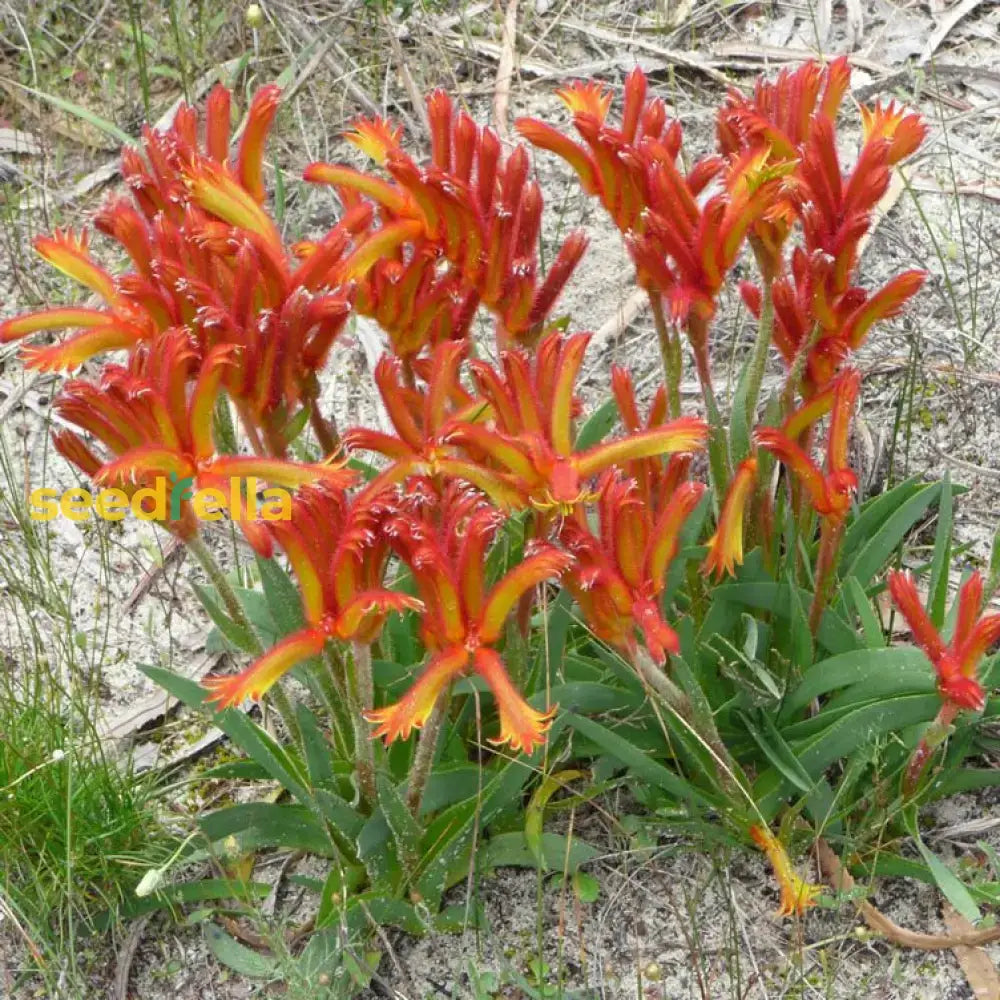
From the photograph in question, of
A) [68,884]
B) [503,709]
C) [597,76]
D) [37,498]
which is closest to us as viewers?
[503,709]

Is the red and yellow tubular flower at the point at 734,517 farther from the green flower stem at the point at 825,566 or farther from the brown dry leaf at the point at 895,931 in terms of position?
the brown dry leaf at the point at 895,931

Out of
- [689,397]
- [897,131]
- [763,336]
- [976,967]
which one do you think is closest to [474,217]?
[763,336]

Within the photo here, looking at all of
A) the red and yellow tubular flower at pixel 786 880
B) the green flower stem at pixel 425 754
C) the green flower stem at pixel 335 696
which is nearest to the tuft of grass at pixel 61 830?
the green flower stem at pixel 335 696

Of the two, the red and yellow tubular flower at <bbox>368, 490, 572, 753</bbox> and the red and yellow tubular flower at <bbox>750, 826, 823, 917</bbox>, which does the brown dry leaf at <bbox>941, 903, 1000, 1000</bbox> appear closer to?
the red and yellow tubular flower at <bbox>750, 826, 823, 917</bbox>

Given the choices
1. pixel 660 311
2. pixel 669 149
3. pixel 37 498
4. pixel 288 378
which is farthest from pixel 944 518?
pixel 37 498

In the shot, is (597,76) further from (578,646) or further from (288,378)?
(288,378)
